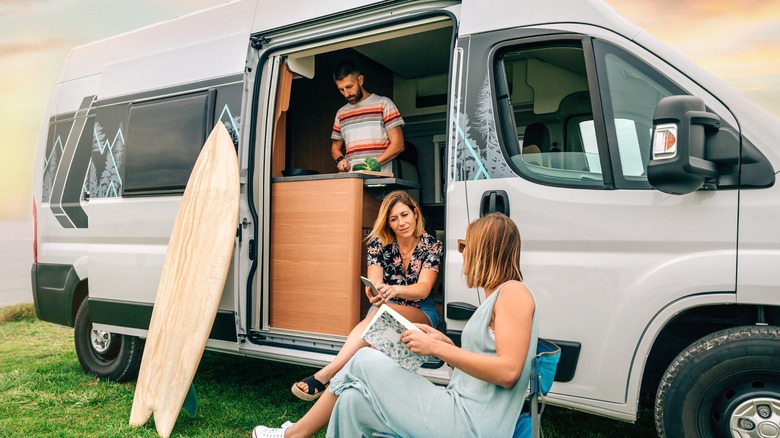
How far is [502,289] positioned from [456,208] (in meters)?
1.12

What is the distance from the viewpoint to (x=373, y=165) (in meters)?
4.43

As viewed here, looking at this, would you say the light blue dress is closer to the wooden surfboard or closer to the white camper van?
the white camper van

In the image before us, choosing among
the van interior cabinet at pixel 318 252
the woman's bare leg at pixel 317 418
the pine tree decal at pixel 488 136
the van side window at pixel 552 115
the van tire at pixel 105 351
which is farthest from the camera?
the van tire at pixel 105 351

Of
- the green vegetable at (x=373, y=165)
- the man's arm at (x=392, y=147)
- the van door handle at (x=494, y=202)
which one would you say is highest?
the man's arm at (x=392, y=147)

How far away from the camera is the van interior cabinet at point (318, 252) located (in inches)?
156

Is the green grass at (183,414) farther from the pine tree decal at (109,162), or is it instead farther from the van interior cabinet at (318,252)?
the pine tree decal at (109,162)

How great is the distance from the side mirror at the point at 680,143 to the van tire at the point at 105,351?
4.00m

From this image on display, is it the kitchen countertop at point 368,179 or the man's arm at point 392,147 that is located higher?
the man's arm at point 392,147

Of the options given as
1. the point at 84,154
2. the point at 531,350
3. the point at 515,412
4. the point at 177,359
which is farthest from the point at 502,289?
the point at 84,154

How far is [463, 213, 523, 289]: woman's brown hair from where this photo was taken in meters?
2.26

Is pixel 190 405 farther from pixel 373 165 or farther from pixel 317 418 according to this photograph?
pixel 373 165

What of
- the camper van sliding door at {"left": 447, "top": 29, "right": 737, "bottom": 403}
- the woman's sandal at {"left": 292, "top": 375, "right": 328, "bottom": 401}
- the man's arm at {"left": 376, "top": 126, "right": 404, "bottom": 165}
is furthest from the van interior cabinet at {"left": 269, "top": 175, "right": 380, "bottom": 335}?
the camper van sliding door at {"left": 447, "top": 29, "right": 737, "bottom": 403}

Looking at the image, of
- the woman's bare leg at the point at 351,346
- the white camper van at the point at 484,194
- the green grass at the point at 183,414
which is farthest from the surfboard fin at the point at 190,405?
the woman's bare leg at the point at 351,346

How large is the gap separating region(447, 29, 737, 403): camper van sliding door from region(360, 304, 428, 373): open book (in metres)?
0.90
